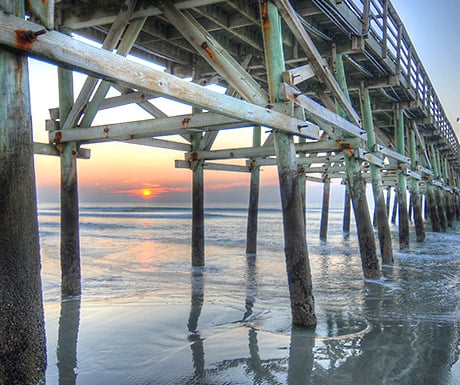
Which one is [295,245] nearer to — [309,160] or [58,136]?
[58,136]

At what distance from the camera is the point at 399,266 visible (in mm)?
9719

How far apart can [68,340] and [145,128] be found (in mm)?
2549

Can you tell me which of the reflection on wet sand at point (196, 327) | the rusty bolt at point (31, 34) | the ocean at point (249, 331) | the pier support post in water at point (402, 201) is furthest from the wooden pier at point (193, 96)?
the reflection on wet sand at point (196, 327)

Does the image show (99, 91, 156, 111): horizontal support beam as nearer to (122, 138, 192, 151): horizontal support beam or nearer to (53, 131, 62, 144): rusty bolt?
(122, 138, 192, 151): horizontal support beam

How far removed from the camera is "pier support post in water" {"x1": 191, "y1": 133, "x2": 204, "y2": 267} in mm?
9078

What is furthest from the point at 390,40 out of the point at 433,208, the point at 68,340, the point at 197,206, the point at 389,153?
the point at 433,208

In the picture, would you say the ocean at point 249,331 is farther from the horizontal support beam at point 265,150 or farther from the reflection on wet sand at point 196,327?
the horizontal support beam at point 265,150

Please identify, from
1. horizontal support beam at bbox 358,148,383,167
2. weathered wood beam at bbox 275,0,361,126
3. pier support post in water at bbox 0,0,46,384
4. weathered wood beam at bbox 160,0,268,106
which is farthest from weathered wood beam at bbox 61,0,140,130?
horizontal support beam at bbox 358,148,383,167

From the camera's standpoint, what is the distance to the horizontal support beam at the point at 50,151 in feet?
19.0

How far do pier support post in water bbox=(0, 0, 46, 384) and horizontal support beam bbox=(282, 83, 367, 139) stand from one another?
3.06 meters

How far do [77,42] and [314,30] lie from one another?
16.7 feet

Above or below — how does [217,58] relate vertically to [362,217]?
above

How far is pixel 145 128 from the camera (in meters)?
5.20

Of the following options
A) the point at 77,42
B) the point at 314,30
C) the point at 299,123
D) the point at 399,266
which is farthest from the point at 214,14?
the point at 399,266
